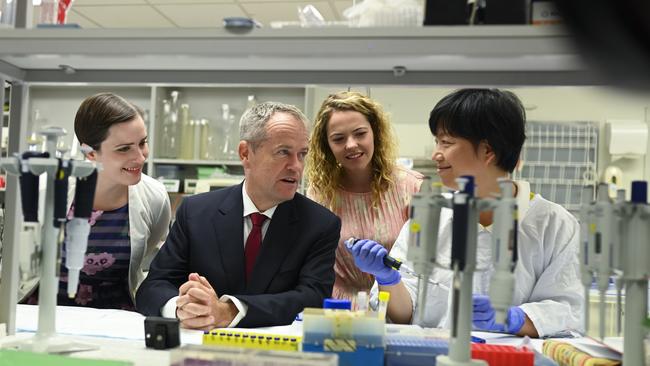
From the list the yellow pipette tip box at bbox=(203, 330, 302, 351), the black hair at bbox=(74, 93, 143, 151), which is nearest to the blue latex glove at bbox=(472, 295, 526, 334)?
the yellow pipette tip box at bbox=(203, 330, 302, 351)

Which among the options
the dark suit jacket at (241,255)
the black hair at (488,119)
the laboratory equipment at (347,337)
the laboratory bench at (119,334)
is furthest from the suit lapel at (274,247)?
the laboratory equipment at (347,337)

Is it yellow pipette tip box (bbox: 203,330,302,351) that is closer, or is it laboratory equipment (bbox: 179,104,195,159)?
yellow pipette tip box (bbox: 203,330,302,351)

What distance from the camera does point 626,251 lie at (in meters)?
→ 1.03

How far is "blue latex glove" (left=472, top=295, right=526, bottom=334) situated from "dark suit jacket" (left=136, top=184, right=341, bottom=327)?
1.56 feet

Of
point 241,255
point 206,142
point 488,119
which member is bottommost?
point 241,255

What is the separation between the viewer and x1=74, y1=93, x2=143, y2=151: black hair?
215 cm

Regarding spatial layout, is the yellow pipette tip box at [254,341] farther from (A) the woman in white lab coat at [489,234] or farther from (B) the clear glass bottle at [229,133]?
(B) the clear glass bottle at [229,133]

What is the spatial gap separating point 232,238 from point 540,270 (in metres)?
0.92

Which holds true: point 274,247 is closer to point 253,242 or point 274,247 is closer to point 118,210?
point 253,242

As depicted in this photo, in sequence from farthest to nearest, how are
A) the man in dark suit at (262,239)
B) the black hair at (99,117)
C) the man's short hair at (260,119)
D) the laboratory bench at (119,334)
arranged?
the black hair at (99,117) → the man's short hair at (260,119) → the man in dark suit at (262,239) → the laboratory bench at (119,334)

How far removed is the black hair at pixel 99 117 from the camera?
2.15 meters

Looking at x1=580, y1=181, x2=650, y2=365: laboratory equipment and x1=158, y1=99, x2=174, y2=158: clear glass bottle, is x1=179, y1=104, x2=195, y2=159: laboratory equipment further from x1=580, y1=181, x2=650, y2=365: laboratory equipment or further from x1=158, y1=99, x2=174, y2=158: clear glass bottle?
x1=580, y1=181, x2=650, y2=365: laboratory equipment

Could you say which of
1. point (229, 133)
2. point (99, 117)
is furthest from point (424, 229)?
point (229, 133)

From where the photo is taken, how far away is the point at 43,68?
4.56 feet
